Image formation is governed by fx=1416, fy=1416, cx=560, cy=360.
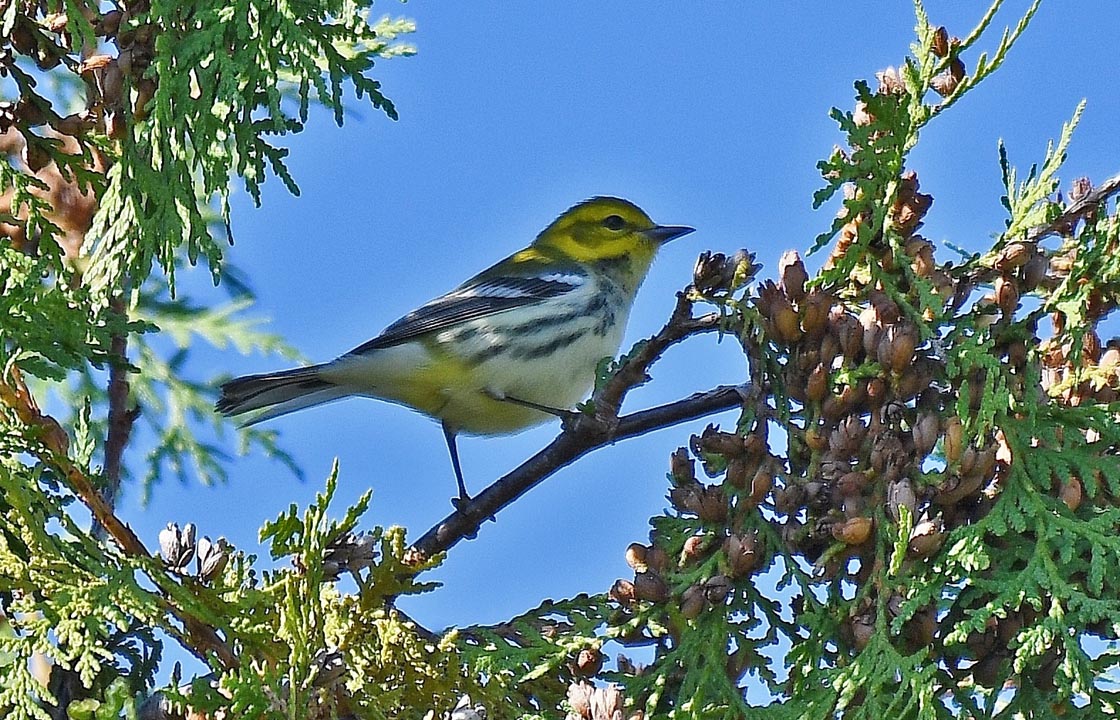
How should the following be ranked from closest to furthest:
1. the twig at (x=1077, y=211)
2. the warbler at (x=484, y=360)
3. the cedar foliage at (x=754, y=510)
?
the cedar foliage at (x=754, y=510) → the twig at (x=1077, y=211) → the warbler at (x=484, y=360)

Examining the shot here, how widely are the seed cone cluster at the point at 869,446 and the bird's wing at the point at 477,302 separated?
2230 millimetres

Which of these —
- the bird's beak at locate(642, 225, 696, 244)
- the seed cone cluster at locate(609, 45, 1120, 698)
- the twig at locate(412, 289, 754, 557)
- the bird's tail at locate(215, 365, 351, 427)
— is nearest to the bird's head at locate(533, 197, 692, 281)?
the bird's beak at locate(642, 225, 696, 244)

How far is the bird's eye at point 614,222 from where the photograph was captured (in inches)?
201

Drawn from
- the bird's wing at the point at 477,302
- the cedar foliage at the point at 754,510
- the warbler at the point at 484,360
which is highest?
the bird's wing at the point at 477,302

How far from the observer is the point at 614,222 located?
5.13m

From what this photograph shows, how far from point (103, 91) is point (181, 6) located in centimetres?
25

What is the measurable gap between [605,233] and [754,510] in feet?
9.95

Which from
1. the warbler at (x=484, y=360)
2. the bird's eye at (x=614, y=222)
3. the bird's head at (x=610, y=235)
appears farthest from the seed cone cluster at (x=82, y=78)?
the bird's eye at (x=614, y=222)

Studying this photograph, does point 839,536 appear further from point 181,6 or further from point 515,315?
point 515,315

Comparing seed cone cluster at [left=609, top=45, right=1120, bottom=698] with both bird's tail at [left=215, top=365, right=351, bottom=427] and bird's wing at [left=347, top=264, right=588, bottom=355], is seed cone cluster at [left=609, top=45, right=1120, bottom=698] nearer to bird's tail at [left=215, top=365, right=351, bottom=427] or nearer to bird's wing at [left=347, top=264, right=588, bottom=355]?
bird's tail at [left=215, top=365, right=351, bottom=427]

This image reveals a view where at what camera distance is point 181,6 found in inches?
103

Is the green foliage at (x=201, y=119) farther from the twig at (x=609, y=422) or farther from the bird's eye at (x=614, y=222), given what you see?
A: the bird's eye at (x=614, y=222)

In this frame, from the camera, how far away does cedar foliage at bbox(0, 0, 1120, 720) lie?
6.49 ft

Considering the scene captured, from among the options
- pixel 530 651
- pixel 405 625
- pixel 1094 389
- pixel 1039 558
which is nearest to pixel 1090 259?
pixel 1094 389
